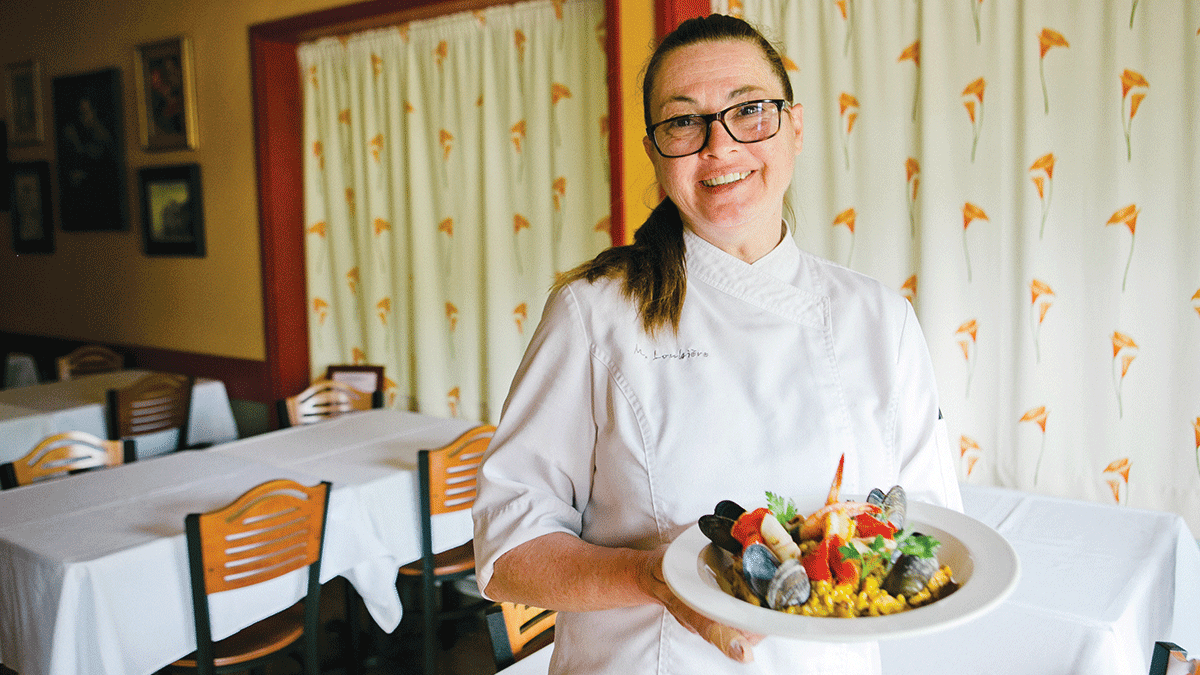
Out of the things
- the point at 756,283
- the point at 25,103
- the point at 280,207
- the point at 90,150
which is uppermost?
the point at 25,103

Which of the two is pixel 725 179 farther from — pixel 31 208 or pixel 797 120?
pixel 31 208

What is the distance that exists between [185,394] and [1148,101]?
389cm

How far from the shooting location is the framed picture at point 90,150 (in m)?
5.11

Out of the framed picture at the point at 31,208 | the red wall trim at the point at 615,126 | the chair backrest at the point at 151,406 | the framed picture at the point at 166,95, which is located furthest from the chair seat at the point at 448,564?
the framed picture at the point at 31,208

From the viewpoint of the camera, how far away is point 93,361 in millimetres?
5191

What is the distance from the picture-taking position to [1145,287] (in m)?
2.38

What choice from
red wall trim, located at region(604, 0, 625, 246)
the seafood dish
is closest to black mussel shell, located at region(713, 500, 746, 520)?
the seafood dish

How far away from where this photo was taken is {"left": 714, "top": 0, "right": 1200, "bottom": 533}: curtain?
2.33 meters

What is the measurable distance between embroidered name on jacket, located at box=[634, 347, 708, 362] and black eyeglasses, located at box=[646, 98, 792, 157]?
24cm

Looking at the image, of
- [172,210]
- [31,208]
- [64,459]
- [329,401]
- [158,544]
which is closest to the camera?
[158,544]

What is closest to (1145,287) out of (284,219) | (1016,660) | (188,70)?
(1016,660)

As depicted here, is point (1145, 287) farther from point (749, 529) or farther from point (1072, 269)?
point (749, 529)

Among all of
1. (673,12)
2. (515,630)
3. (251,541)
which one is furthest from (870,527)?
(673,12)

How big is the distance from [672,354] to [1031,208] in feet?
6.29
